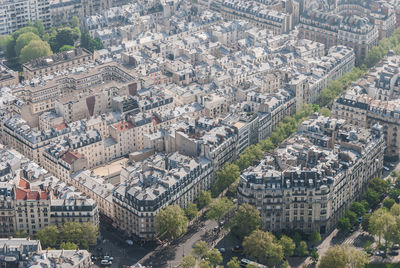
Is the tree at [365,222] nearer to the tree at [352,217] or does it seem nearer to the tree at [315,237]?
the tree at [352,217]

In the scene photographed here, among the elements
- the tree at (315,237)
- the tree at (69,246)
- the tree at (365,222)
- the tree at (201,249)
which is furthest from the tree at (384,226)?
the tree at (69,246)

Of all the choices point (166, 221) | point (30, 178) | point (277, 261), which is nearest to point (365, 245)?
point (277, 261)

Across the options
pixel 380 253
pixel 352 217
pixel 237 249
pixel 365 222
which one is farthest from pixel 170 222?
pixel 380 253

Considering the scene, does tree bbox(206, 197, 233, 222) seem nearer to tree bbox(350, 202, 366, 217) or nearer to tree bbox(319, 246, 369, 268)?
tree bbox(319, 246, 369, 268)

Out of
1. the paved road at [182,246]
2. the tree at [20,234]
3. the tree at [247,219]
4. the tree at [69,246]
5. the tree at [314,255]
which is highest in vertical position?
the tree at [247,219]

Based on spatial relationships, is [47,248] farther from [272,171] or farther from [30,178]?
[272,171]

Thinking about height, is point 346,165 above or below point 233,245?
above
